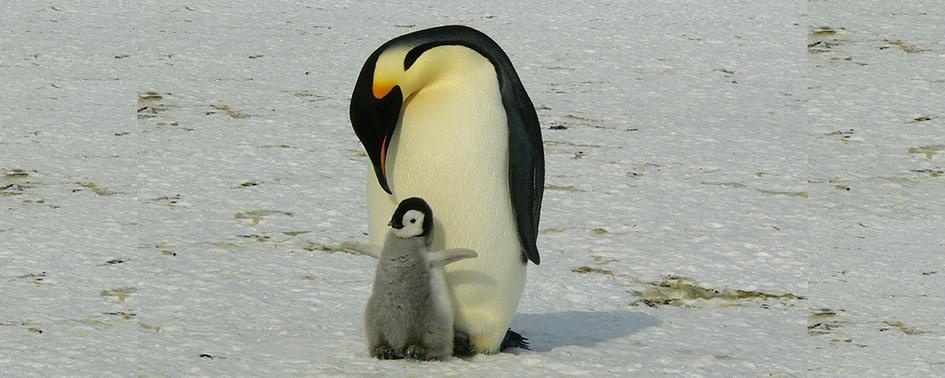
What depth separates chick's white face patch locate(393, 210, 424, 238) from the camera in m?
3.47

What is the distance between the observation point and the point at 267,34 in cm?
857

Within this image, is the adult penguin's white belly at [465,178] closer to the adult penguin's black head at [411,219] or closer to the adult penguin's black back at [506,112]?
the adult penguin's black back at [506,112]

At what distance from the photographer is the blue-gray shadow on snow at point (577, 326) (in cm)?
396

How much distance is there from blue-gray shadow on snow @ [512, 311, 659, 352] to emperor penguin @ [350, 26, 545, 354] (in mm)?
255

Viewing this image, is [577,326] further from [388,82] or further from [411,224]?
[388,82]

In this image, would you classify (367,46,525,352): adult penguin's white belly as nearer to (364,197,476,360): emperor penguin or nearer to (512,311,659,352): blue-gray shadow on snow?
(364,197,476,360): emperor penguin

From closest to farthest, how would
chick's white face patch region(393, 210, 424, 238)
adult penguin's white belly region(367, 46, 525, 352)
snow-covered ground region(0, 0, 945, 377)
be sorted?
1. chick's white face patch region(393, 210, 424, 238)
2. adult penguin's white belly region(367, 46, 525, 352)
3. snow-covered ground region(0, 0, 945, 377)

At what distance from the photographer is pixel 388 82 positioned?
11.5 ft

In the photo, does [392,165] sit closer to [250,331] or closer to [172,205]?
[250,331]

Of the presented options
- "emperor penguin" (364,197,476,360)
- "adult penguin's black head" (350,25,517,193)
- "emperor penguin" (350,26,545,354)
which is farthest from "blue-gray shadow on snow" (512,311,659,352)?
"adult penguin's black head" (350,25,517,193)

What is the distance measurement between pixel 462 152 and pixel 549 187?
229cm

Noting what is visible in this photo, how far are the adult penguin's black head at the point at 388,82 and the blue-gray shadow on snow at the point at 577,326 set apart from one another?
0.66 meters

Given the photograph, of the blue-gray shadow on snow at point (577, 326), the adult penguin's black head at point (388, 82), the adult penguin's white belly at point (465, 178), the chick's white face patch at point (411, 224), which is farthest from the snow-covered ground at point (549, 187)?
the adult penguin's black head at point (388, 82)

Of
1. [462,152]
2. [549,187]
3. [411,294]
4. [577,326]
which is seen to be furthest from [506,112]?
[549,187]
